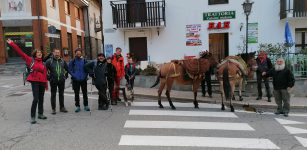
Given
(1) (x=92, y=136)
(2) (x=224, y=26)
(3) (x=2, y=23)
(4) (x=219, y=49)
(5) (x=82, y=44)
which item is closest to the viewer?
(1) (x=92, y=136)

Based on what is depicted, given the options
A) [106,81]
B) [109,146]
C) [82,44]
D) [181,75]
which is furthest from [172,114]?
[82,44]

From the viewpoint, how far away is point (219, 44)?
54.2 ft

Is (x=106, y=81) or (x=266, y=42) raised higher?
(x=266, y=42)

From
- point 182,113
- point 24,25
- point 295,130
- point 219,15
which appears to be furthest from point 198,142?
point 24,25

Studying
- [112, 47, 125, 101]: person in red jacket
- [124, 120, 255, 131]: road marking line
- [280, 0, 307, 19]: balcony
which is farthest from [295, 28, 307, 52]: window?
[112, 47, 125, 101]: person in red jacket

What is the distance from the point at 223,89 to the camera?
891 cm

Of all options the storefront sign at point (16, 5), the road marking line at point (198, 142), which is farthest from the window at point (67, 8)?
the road marking line at point (198, 142)

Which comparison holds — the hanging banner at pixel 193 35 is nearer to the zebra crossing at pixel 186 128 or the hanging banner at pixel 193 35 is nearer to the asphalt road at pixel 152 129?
the zebra crossing at pixel 186 128

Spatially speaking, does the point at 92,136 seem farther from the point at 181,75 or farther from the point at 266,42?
the point at 266,42

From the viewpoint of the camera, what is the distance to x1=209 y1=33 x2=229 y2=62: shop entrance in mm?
16281

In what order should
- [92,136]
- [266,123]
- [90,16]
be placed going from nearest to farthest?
[92,136] < [266,123] < [90,16]

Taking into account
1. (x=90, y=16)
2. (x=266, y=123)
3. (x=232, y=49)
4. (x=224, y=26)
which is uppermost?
(x=90, y=16)

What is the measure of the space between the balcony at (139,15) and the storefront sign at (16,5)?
31.6 ft

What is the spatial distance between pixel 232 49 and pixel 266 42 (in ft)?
5.88
